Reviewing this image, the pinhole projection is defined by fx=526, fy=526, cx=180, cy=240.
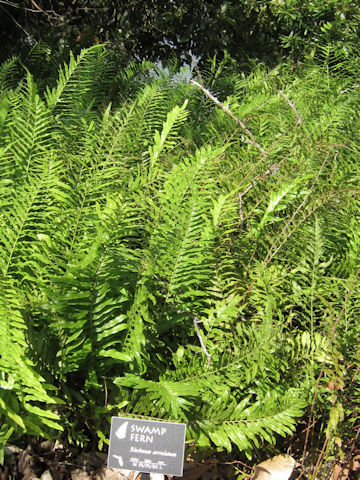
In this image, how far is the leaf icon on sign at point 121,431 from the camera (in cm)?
119

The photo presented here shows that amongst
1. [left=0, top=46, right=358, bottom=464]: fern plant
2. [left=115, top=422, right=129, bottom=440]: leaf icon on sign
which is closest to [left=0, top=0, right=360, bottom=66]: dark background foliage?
[left=0, top=46, right=358, bottom=464]: fern plant

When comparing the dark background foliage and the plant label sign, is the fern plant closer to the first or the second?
the plant label sign

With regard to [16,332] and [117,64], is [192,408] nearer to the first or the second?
[16,332]

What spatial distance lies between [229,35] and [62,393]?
139 inches

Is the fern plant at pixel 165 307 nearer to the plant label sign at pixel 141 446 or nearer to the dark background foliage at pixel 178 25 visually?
the plant label sign at pixel 141 446

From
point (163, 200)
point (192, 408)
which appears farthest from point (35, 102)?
point (192, 408)

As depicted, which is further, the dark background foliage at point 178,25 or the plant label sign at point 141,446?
the dark background foliage at point 178,25

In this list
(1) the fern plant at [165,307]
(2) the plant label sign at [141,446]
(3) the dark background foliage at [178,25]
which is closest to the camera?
(2) the plant label sign at [141,446]

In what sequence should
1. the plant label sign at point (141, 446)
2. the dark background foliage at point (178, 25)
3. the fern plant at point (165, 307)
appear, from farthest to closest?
the dark background foliage at point (178, 25) → the fern plant at point (165, 307) → the plant label sign at point (141, 446)

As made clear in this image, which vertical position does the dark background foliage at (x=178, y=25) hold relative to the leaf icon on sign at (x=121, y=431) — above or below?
above

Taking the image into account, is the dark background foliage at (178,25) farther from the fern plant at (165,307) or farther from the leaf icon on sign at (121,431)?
the leaf icon on sign at (121,431)

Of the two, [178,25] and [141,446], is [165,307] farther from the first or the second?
[178,25]

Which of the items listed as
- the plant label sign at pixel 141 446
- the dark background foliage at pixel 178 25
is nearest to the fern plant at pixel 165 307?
the plant label sign at pixel 141 446

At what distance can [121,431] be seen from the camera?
3.92 feet
